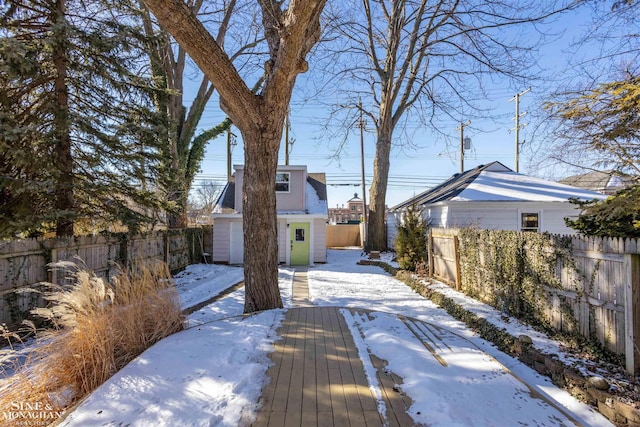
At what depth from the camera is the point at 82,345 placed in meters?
3.15

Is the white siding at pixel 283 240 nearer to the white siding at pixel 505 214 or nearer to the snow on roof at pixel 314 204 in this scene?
the snow on roof at pixel 314 204

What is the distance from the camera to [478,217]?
12.7m

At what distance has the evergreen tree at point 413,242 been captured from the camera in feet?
34.3

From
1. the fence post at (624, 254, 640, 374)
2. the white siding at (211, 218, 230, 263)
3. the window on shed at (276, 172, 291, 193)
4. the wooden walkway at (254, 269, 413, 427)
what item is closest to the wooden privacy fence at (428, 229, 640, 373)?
the fence post at (624, 254, 640, 374)

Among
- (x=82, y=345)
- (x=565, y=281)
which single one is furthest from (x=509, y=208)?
(x=82, y=345)

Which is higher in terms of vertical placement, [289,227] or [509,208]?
[509,208]

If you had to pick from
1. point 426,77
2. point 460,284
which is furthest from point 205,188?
point 460,284

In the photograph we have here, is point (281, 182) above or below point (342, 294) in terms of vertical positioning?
above

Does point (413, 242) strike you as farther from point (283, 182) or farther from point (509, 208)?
point (283, 182)

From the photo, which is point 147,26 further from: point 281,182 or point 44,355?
point 44,355

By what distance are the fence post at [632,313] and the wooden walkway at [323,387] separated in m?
2.60

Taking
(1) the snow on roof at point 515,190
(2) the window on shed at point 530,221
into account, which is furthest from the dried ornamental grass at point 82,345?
(2) the window on shed at point 530,221

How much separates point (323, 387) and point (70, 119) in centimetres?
645

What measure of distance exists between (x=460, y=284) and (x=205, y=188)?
35739 mm
